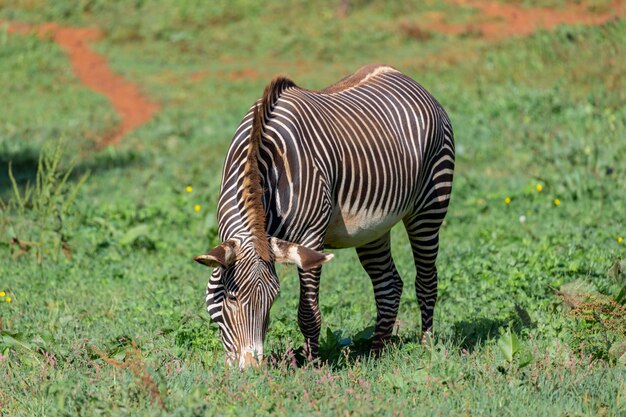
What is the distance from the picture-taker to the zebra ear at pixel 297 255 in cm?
542

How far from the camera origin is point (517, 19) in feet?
93.8

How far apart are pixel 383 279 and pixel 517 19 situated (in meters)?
22.8

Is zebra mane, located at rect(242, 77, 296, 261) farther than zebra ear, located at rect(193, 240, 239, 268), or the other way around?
zebra mane, located at rect(242, 77, 296, 261)

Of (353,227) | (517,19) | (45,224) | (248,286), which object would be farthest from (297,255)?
(517,19)

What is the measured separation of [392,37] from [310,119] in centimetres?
2161

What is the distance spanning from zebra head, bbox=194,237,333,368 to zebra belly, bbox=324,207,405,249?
1.01m

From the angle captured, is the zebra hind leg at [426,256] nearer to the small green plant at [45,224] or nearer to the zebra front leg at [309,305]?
the zebra front leg at [309,305]

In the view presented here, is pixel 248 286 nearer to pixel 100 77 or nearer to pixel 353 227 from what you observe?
pixel 353 227

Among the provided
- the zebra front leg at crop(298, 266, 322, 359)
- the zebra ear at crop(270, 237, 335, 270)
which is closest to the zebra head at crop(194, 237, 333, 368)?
the zebra ear at crop(270, 237, 335, 270)

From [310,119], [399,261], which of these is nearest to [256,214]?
[310,119]

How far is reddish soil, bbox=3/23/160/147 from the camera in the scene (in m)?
20.2

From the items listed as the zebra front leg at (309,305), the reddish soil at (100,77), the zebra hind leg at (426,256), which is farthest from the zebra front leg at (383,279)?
the reddish soil at (100,77)

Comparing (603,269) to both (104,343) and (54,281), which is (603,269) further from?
(54,281)

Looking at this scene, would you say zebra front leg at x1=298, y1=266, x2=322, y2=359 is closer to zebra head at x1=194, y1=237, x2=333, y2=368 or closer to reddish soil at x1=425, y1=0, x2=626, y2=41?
zebra head at x1=194, y1=237, x2=333, y2=368
